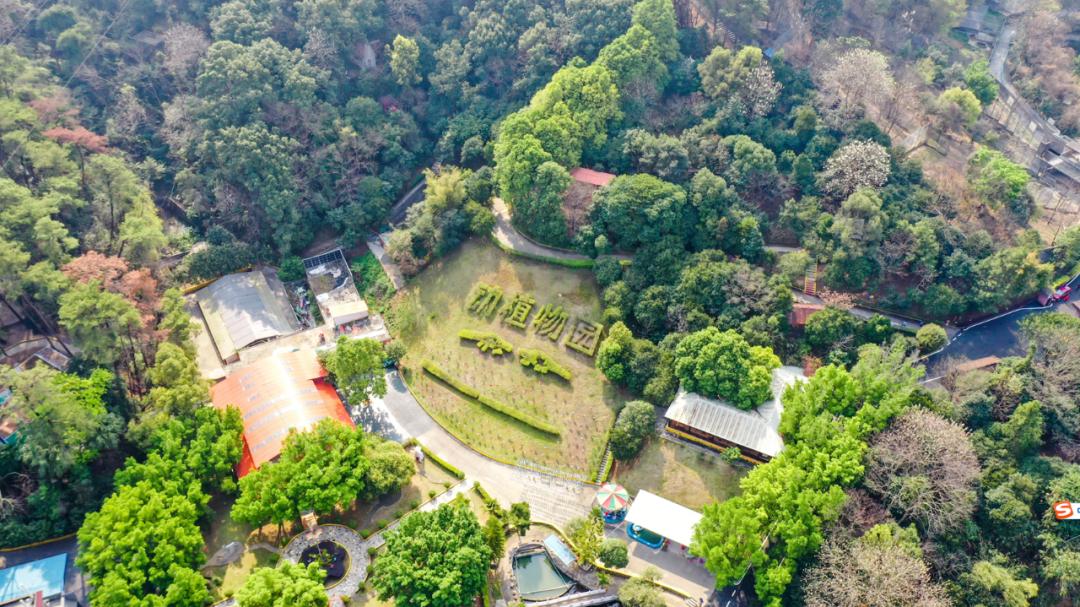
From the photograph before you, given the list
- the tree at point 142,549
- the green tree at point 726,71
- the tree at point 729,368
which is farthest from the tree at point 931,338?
the tree at point 142,549

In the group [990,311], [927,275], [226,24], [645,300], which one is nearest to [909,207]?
[927,275]

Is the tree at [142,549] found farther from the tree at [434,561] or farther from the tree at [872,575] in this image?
the tree at [872,575]

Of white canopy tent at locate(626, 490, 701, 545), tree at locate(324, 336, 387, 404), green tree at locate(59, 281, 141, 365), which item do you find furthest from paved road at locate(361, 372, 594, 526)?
green tree at locate(59, 281, 141, 365)

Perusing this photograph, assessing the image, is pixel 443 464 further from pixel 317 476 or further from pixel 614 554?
pixel 614 554

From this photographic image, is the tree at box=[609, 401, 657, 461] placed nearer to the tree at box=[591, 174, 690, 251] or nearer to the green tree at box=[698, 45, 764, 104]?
the tree at box=[591, 174, 690, 251]

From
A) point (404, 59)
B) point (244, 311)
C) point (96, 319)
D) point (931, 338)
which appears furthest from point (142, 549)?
point (931, 338)

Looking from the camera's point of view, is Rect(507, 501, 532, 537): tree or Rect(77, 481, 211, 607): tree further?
Rect(507, 501, 532, 537): tree

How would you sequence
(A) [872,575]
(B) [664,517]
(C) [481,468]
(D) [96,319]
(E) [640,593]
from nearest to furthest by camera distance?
(A) [872,575] < (E) [640,593] < (B) [664,517] < (D) [96,319] < (C) [481,468]
